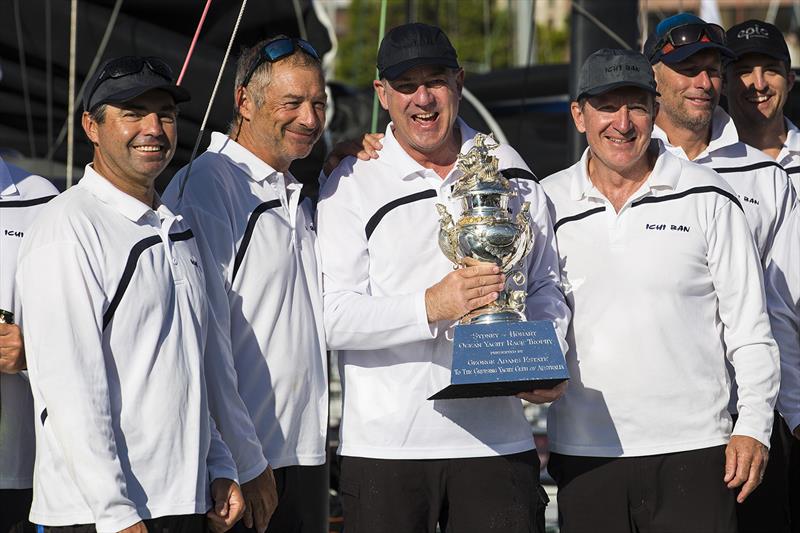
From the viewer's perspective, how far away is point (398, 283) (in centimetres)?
430

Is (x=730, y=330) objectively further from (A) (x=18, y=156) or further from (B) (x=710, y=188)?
(A) (x=18, y=156)

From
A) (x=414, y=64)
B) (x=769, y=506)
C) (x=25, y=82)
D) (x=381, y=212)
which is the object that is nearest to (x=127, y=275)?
(x=381, y=212)

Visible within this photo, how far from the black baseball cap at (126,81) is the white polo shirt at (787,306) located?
2386mm

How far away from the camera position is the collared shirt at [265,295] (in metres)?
4.12

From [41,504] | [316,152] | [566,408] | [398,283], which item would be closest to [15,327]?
[41,504]

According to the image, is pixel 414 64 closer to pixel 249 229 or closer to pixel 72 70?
pixel 249 229

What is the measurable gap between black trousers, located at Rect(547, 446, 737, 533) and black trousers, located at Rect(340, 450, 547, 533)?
0.98ft

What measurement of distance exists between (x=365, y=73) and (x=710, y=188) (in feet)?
77.5

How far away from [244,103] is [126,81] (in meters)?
0.71

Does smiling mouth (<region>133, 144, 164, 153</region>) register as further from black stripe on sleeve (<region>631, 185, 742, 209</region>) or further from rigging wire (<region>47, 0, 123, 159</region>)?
rigging wire (<region>47, 0, 123, 159</region>)

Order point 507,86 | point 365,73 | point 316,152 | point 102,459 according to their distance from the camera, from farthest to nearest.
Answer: point 365,73, point 507,86, point 316,152, point 102,459

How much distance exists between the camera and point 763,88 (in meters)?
5.33

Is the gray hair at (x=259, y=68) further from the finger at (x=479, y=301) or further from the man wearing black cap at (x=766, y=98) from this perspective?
the man wearing black cap at (x=766, y=98)

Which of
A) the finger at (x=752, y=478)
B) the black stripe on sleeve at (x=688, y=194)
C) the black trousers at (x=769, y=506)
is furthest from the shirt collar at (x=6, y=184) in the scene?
A: the black trousers at (x=769, y=506)
